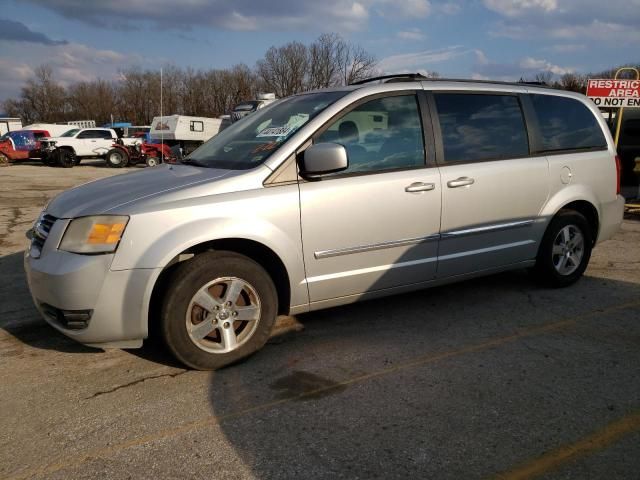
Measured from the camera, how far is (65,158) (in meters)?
24.9

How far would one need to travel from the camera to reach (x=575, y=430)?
2549 millimetres

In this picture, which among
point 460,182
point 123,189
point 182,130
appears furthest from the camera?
point 182,130

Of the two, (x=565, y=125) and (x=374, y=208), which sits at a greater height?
(x=565, y=125)

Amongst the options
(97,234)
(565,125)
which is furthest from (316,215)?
(565,125)

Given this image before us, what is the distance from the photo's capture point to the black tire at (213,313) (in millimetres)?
3004

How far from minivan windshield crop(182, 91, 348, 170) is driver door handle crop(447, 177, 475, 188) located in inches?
40.4

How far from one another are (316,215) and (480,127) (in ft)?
5.69

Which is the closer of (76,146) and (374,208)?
(374,208)

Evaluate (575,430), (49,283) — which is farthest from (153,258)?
(575,430)

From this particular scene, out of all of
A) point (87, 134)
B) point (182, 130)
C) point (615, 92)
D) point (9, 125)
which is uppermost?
point (9, 125)

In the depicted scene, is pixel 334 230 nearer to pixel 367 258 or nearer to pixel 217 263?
pixel 367 258

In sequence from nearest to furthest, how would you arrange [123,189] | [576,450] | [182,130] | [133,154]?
[576,450] → [123,189] → [133,154] → [182,130]

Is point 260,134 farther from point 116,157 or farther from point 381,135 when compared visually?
point 116,157

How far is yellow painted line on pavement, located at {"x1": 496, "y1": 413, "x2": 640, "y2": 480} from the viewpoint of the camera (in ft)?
7.32
